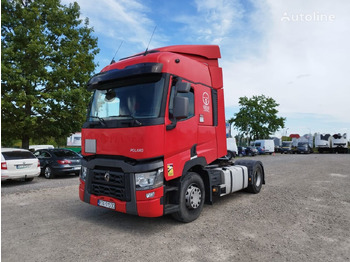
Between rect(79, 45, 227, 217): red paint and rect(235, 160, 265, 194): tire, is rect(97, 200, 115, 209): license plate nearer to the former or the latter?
rect(79, 45, 227, 217): red paint

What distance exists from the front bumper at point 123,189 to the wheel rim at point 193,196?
70 centimetres

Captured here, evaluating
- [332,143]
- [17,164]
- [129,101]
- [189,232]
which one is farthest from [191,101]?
[332,143]

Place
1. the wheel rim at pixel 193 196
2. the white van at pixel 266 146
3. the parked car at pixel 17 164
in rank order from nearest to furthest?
the wheel rim at pixel 193 196, the parked car at pixel 17 164, the white van at pixel 266 146

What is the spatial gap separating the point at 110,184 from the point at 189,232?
5.42ft

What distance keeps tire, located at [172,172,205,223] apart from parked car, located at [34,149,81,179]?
8.54 meters

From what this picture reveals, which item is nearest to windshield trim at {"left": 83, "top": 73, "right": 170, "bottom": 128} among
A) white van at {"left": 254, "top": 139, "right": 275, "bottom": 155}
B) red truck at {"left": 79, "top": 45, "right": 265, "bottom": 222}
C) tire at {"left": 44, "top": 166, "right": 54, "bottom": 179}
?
red truck at {"left": 79, "top": 45, "right": 265, "bottom": 222}

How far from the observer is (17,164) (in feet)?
31.6

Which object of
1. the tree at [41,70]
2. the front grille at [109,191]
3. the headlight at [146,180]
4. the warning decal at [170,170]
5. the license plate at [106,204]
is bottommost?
the license plate at [106,204]

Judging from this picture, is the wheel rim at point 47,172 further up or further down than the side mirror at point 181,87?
further down

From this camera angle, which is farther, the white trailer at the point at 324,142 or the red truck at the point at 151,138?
the white trailer at the point at 324,142

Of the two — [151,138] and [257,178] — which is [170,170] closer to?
[151,138]

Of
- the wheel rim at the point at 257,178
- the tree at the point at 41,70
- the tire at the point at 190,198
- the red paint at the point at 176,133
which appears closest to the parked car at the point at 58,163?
the tree at the point at 41,70

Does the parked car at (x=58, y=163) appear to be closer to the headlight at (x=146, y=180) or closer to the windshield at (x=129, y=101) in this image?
the windshield at (x=129, y=101)

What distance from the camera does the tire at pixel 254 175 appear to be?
7558 millimetres
